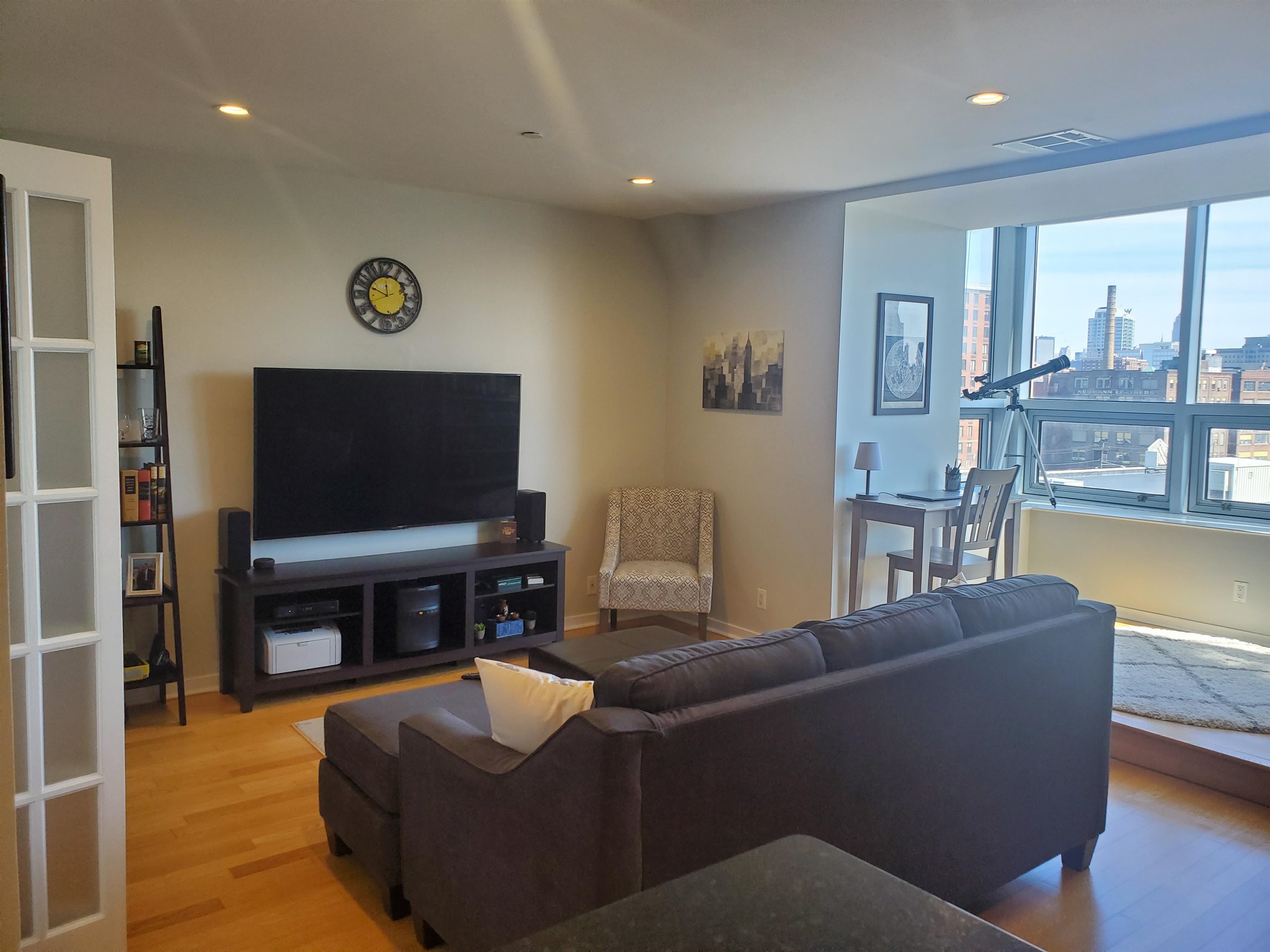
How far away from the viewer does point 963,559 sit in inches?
188

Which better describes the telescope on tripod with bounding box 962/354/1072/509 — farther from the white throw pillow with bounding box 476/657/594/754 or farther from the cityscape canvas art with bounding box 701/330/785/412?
the white throw pillow with bounding box 476/657/594/754

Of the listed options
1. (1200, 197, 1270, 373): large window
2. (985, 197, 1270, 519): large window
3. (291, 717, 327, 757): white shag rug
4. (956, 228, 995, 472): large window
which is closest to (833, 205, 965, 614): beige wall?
(956, 228, 995, 472): large window

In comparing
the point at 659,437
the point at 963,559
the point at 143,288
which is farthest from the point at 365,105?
the point at 963,559

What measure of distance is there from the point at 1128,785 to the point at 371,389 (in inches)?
142

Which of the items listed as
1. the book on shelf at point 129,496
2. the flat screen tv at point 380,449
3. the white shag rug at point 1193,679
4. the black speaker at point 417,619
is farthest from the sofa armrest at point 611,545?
the white shag rug at point 1193,679

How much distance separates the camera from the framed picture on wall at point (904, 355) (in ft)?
16.3

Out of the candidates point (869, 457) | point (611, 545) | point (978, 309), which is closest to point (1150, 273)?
point (978, 309)

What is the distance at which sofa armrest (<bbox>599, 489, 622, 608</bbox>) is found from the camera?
5.15 meters

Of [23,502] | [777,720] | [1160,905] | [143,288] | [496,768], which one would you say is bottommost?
[1160,905]

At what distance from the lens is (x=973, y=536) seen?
4734 mm

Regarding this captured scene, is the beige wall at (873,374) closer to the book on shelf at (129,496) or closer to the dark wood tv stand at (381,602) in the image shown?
the dark wood tv stand at (381,602)

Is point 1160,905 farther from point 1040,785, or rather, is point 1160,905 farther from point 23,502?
→ point 23,502

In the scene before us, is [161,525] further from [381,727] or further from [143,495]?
[381,727]

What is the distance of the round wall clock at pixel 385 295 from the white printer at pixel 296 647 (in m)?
1.49
